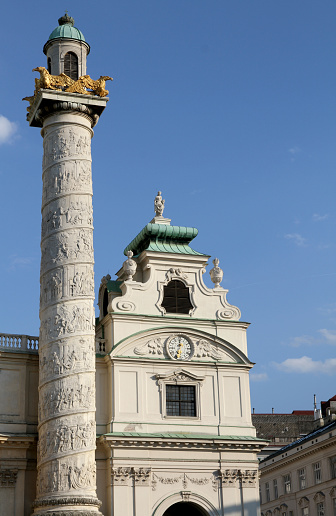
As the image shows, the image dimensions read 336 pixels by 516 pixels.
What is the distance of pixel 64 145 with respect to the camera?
30781mm

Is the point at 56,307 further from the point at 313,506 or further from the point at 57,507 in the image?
the point at 313,506

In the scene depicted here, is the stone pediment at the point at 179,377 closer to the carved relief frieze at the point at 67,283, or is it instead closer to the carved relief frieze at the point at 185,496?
the carved relief frieze at the point at 185,496

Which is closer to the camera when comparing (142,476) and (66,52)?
(142,476)

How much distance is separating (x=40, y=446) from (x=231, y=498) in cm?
846

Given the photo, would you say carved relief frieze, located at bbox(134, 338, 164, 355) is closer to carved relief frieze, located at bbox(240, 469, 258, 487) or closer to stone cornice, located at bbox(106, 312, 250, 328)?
stone cornice, located at bbox(106, 312, 250, 328)

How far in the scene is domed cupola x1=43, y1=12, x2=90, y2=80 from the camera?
1260 inches

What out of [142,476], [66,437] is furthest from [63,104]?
[142,476]

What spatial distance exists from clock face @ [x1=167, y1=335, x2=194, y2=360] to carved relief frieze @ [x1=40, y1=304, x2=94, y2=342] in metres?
5.31

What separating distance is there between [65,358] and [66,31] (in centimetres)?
1275

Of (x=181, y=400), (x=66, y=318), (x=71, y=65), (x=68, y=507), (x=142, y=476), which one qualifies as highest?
(x=71, y=65)

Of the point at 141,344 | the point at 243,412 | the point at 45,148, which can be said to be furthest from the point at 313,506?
the point at 45,148

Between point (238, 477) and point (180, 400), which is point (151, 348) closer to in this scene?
point (180, 400)

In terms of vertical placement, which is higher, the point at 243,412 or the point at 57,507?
the point at 243,412

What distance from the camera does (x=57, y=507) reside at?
2638cm
